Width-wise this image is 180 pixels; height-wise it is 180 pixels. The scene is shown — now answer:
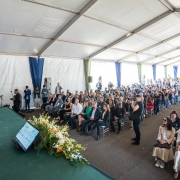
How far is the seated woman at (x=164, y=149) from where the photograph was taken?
2.92m

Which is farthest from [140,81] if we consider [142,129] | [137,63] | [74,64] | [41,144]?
[41,144]

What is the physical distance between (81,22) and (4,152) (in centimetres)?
519

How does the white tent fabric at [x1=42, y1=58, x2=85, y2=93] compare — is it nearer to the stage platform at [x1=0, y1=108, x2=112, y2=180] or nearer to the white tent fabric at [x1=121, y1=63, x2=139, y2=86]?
the white tent fabric at [x1=121, y1=63, x2=139, y2=86]

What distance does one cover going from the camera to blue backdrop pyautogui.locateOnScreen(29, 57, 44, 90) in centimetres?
818

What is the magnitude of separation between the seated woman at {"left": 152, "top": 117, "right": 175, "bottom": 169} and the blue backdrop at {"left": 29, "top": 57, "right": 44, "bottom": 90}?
7.20 metres

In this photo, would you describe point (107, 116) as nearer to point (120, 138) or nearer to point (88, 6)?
point (120, 138)

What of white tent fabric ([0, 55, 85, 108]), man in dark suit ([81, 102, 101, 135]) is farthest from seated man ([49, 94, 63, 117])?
white tent fabric ([0, 55, 85, 108])

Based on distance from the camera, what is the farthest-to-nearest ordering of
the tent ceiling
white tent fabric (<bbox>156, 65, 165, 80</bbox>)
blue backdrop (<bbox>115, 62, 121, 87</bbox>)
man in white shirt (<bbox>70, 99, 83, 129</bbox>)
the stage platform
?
white tent fabric (<bbox>156, 65, 165, 80</bbox>) < blue backdrop (<bbox>115, 62, 121, 87</bbox>) < man in white shirt (<bbox>70, 99, 83, 129</bbox>) < the tent ceiling < the stage platform

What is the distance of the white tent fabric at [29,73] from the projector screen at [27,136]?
6.51 meters

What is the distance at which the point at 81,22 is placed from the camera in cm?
557

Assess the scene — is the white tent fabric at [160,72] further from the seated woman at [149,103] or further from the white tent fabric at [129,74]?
the seated woman at [149,103]

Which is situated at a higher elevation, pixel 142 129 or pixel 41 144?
pixel 41 144

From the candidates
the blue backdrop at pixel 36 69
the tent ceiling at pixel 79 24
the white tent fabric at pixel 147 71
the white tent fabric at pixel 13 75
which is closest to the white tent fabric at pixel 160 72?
the white tent fabric at pixel 147 71

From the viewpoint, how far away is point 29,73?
27.0 ft
